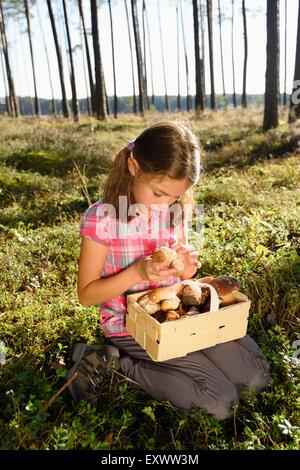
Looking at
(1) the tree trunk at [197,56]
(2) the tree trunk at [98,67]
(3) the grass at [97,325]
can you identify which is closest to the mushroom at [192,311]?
(3) the grass at [97,325]

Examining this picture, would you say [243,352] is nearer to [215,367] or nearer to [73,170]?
[215,367]

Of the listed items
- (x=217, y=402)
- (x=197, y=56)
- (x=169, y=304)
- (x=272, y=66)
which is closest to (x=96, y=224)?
(x=169, y=304)

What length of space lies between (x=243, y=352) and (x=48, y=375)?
3.86ft

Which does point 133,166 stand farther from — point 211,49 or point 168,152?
point 211,49

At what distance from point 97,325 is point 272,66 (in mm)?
9707

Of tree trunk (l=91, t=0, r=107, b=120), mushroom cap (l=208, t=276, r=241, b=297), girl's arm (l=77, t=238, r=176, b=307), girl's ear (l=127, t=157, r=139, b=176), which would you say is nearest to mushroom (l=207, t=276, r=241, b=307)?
mushroom cap (l=208, t=276, r=241, b=297)

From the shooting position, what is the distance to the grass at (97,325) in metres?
2.07

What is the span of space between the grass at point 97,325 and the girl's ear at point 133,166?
2.97 feet

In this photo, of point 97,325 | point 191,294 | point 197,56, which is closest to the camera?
point 191,294

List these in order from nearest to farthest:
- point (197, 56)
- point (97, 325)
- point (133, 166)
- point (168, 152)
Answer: point (168, 152)
point (133, 166)
point (97, 325)
point (197, 56)

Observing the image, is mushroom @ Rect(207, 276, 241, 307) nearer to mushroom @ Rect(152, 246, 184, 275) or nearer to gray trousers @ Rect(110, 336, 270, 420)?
gray trousers @ Rect(110, 336, 270, 420)

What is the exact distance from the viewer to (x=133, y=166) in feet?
7.33

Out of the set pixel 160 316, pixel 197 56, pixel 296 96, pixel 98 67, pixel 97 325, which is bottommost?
pixel 97 325

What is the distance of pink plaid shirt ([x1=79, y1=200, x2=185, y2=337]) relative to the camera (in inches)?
90.9
